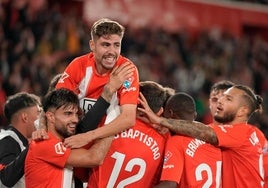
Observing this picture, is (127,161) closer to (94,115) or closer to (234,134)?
(94,115)

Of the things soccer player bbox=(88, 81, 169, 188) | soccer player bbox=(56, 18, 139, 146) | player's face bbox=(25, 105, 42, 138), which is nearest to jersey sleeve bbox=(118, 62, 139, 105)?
soccer player bbox=(56, 18, 139, 146)

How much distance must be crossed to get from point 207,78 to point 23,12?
15.6 feet

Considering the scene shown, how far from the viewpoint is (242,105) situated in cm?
632

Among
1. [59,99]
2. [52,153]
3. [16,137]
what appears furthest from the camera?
[16,137]

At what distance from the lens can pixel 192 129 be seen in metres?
6.00

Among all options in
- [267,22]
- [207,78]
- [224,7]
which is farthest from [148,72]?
[267,22]

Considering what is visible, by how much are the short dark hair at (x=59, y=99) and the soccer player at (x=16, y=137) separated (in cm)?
39

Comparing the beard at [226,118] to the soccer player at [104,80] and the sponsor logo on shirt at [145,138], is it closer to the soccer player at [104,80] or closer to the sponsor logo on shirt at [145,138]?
the sponsor logo on shirt at [145,138]

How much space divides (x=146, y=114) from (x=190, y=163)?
1.73 ft

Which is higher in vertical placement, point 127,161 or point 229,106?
point 229,106

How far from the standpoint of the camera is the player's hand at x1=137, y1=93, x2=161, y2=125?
234 inches

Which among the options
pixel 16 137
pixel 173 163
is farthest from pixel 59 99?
pixel 173 163

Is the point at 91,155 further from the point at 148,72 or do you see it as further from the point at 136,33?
the point at 136,33

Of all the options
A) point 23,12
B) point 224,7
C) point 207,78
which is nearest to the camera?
point 23,12
